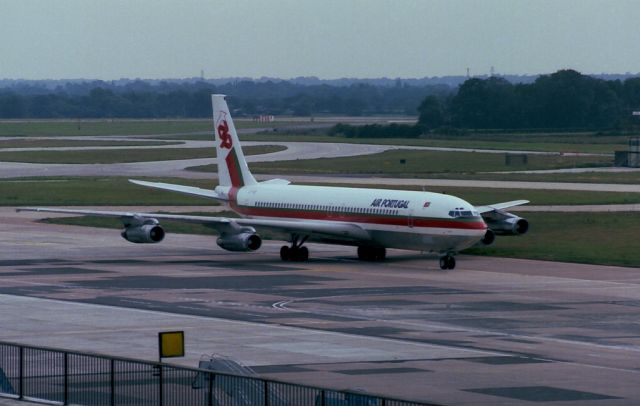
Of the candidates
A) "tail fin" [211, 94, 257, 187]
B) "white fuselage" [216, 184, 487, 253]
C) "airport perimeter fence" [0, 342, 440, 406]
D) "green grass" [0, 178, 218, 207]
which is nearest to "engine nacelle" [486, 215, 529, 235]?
"white fuselage" [216, 184, 487, 253]

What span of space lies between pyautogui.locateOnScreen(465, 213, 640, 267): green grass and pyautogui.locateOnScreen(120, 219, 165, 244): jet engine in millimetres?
14960

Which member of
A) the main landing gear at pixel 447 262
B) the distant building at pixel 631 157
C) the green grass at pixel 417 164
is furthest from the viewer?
the distant building at pixel 631 157

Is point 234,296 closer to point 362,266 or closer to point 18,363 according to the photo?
point 362,266

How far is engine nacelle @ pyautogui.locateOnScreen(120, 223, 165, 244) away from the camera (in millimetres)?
61500

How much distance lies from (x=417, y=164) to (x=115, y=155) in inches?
1653

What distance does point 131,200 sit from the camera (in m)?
96.9

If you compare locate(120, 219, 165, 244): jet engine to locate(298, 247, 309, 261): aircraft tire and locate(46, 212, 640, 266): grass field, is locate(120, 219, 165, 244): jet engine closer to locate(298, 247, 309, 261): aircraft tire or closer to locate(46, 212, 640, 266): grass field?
locate(298, 247, 309, 261): aircraft tire

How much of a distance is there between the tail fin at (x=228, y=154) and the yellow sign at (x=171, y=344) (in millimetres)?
40519

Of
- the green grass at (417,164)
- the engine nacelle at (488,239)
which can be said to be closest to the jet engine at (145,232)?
the engine nacelle at (488,239)

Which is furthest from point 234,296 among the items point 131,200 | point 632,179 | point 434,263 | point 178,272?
point 632,179

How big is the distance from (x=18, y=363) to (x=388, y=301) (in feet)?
67.7

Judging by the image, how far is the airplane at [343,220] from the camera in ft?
192

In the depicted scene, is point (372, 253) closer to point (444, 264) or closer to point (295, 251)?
point (295, 251)

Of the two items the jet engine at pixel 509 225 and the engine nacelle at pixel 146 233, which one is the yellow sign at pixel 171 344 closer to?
the engine nacelle at pixel 146 233
